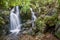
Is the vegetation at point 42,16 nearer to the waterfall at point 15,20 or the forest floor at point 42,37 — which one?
the forest floor at point 42,37

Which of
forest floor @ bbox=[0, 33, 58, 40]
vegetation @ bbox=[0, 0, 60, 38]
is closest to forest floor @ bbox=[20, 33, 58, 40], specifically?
forest floor @ bbox=[0, 33, 58, 40]

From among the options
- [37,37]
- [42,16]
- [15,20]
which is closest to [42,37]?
[37,37]

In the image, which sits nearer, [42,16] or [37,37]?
[37,37]

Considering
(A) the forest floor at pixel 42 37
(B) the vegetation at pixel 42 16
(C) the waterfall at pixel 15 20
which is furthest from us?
(C) the waterfall at pixel 15 20

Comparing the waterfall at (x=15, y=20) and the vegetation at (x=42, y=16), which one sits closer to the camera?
the vegetation at (x=42, y=16)

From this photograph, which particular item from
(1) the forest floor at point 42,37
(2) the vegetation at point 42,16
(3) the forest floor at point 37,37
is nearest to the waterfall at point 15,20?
(2) the vegetation at point 42,16

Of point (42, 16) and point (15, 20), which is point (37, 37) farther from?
point (15, 20)

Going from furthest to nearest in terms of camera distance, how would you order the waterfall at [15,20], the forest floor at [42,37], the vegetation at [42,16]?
the waterfall at [15,20] → the vegetation at [42,16] → the forest floor at [42,37]

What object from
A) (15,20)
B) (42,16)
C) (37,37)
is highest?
(42,16)

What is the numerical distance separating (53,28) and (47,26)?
420mm

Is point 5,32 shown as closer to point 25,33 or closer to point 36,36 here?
point 25,33

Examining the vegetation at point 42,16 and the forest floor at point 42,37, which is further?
the vegetation at point 42,16

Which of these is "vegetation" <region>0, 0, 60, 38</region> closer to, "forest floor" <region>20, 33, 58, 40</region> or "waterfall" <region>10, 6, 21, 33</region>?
"forest floor" <region>20, 33, 58, 40</region>

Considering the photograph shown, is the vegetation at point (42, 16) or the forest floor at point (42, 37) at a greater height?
the vegetation at point (42, 16)
